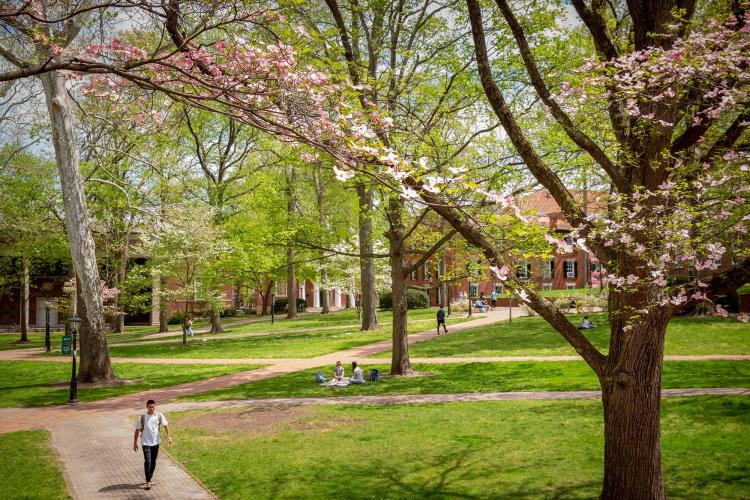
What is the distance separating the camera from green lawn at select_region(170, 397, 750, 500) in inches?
331

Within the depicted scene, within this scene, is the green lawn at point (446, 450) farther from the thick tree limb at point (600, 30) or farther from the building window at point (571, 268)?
the building window at point (571, 268)

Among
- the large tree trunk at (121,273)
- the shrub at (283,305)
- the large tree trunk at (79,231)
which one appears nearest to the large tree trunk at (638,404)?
the large tree trunk at (79,231)

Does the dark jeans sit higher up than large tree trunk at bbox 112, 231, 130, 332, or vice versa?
large tree trunk at bbox 112, 231, 130, 332

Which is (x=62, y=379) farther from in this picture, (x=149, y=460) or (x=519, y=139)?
(x=519, y=139)

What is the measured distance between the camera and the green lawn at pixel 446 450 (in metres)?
8.41

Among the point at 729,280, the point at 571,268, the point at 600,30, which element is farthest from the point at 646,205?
the point at 571,268

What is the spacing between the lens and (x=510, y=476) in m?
8.84

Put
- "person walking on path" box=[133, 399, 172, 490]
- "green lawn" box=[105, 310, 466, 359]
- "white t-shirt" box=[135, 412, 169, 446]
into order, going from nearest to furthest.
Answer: "person walking on path" box=[133, 399, 172, 490] → "white t-shirt" box=[135, 412, 169, 446] → "green lawn" box=[105, 310, 466, 359]

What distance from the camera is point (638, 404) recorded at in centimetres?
679

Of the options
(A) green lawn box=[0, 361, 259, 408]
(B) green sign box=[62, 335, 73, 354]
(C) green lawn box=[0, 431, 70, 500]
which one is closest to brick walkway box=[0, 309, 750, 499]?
(C) green lawn box=[0, 431, 70, 500]

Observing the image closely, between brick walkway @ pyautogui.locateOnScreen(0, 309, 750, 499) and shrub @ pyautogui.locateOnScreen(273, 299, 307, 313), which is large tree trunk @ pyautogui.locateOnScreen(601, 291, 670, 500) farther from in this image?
shrub @ pyautogui.locateOnScreen(273, 299, 307, 313)

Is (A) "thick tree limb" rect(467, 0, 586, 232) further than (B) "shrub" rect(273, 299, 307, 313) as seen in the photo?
No

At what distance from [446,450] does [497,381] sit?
266 inches

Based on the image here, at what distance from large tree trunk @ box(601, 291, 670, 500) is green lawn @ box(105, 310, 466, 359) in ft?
57.8
